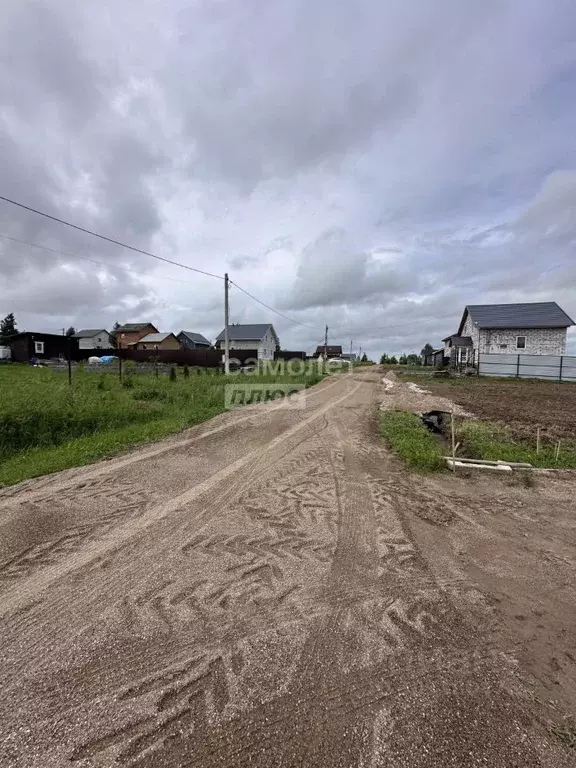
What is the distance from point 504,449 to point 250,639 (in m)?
6.45

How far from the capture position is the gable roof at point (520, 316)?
29469 millimetres

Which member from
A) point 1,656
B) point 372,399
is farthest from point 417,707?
point 372,399

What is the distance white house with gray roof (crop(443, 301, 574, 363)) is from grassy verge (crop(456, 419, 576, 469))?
25.0 meters

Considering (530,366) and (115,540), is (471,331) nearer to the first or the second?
(530,366)

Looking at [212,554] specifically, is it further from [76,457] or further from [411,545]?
[76,457]

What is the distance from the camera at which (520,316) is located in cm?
3084

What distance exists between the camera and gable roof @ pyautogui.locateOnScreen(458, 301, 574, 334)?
29.5 m

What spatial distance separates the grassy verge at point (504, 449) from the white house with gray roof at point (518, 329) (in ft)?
82.1

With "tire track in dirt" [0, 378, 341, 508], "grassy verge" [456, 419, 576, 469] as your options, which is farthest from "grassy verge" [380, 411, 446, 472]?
"tire track in dirt" [0, 378, 341, 508]

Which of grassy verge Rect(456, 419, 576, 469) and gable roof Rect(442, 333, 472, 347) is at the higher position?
gable roof Rect(442, 333, 472, 347)

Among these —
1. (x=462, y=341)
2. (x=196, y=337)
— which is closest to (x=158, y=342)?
(x=196, y=337)

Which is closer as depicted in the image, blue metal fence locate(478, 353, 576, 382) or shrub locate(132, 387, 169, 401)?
shrub locate(132, 387, 169, 401)

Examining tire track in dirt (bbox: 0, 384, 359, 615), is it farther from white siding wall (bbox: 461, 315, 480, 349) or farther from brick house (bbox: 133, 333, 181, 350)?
brick house (bbox: 133, 333, 181, 350)

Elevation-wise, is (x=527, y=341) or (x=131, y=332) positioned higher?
(x=131, y=332)
